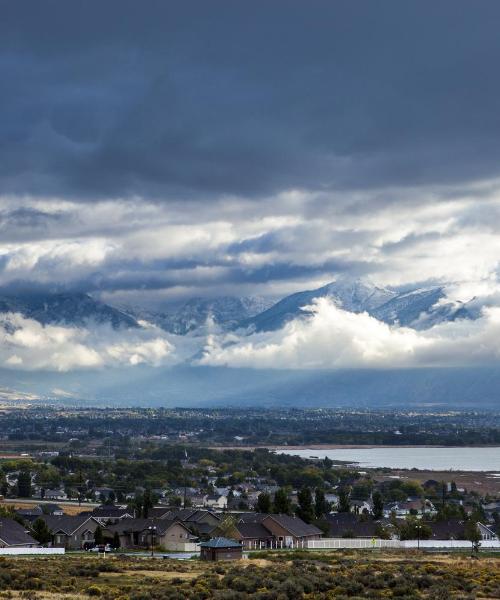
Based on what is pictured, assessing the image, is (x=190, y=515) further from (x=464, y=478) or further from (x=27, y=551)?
(x=464, y=478)

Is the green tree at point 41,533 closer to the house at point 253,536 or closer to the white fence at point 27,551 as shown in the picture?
the white fence at point 27,551

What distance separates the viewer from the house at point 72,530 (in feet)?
332

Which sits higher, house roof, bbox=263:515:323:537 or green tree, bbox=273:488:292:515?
green tree, bbox=273:488:292:515

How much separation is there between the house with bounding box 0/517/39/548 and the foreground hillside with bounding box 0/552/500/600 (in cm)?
1113

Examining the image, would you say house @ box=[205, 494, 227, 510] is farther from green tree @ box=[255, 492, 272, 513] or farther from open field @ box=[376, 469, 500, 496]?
open field @ box=[376, 469, 500, 496]

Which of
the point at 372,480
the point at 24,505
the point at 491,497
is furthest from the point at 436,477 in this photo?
the point at 24,505

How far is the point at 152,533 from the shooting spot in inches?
3971

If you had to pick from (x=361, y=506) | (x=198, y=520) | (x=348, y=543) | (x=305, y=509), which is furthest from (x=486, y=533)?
(x=361, y=506)

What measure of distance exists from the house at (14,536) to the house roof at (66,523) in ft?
15.6

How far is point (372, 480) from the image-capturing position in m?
177

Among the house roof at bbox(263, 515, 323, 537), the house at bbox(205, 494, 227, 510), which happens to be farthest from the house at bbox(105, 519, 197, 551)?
the house at bbox(205, 494, 227, 510)

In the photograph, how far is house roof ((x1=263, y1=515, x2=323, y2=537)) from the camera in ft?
333

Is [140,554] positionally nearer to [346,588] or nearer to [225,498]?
[346,588]

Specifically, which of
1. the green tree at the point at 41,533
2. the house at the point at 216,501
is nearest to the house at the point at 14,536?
the green tree at the point at 41,533
